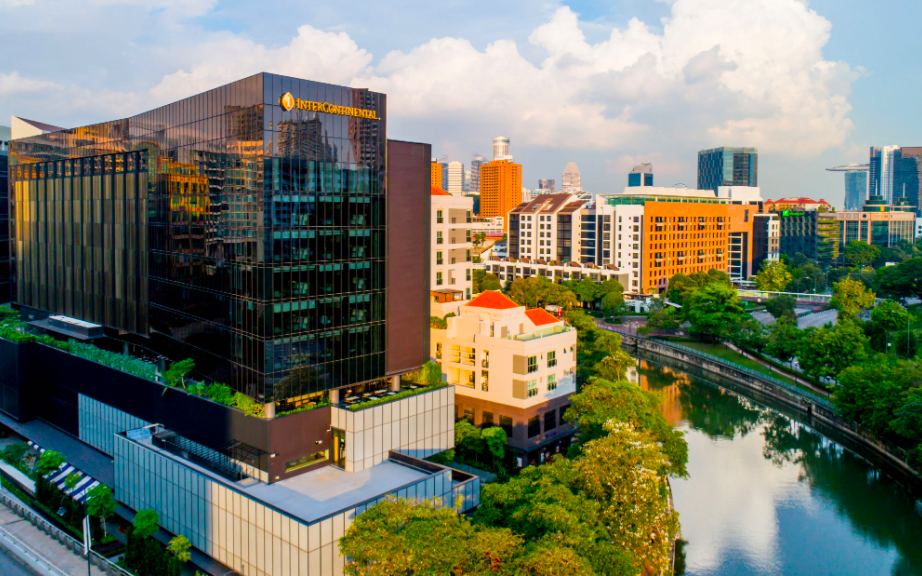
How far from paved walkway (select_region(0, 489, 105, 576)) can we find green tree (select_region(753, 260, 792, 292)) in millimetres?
99863

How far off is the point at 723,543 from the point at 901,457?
49.5 ft

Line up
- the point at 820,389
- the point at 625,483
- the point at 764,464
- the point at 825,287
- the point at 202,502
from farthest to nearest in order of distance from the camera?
the point at 825,287 → the point at 820,389 → the point at 764,464 → the point at 202,502 → the point at 625,483

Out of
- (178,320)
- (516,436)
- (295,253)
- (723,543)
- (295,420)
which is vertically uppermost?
(295,253)

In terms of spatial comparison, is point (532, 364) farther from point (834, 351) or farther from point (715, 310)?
point (715, 310)

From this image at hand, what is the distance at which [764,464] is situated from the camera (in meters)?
43.4

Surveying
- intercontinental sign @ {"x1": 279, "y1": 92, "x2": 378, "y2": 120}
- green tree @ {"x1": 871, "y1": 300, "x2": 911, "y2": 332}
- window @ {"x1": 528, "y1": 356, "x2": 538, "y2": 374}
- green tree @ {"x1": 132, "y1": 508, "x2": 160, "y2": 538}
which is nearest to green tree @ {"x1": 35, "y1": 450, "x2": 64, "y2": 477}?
green tree @ {"x1": 132, "y1": 508, "x2": 160, "y2": 538}

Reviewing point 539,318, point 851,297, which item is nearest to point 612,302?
point 851,297

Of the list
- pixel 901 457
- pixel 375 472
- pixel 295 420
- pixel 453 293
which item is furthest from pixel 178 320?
pixel 901 457

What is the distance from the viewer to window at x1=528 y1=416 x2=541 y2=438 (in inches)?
1548

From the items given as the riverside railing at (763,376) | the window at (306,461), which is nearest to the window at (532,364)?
the window at (306,461)

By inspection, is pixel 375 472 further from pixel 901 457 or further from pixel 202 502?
pixel 901 457

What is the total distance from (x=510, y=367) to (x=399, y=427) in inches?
415

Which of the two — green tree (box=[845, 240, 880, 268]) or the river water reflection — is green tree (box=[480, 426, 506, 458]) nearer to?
the river water reflection

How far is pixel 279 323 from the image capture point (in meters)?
27.5
